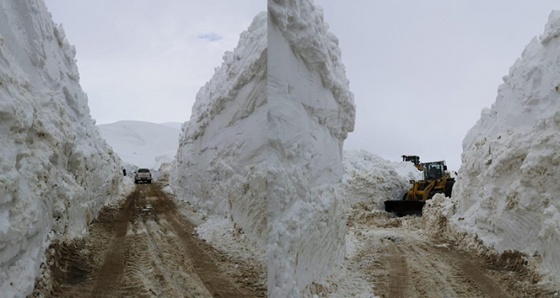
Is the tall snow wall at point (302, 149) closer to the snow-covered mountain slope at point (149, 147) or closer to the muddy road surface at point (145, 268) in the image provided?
the muddy road surface at point (145, 268)

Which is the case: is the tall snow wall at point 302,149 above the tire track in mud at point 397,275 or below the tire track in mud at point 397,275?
above

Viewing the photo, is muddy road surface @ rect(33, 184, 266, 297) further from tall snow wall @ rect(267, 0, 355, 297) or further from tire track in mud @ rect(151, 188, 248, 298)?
tall snow wall @ rect(267, 0, 355, 297)

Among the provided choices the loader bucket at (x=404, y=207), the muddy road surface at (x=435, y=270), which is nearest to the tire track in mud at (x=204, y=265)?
the muddy road surface at (x=435, y=270)

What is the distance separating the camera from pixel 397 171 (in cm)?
1972

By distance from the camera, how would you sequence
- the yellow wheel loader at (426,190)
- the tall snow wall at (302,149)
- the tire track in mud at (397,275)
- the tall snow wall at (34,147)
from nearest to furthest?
the tall snow wall at (34,147), the tall snow wall at (302,149), the tire track in mud at (397,275), the yellow wheel loader at (426,190)

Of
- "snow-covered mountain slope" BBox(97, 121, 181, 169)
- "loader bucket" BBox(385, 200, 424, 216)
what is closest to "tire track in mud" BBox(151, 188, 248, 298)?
"loader bucket" BBox(385, 200, 424, 216)

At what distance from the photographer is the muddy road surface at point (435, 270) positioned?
196 inches

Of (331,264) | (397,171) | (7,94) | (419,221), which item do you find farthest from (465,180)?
(397,171)

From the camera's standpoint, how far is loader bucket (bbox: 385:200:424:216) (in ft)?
46.6

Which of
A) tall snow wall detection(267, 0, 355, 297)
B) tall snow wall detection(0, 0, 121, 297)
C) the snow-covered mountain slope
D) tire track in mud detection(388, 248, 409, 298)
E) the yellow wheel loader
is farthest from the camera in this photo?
the snow-covered mountain slope

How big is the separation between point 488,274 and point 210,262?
3.90m

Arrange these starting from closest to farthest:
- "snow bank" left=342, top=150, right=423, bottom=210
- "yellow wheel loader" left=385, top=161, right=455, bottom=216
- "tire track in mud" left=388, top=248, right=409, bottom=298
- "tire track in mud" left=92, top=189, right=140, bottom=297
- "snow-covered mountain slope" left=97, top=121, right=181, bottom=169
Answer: "tire track in mud" left=92, top=189, right=140, bottom=297 < "tire track in mud" left=388, top=248, right=409, bottom=298 < "yellow wheel loader" left=385, top=161, right=455, bottom=216 < "snow bank" left=342, top=150, right=423, bottom=210 < "snow-covered mountain slope" left=97, top=121, right=181, bottom=169

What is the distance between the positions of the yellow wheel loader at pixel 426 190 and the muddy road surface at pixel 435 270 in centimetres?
610

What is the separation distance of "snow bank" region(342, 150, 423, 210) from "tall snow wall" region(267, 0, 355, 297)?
10629 millimetres
